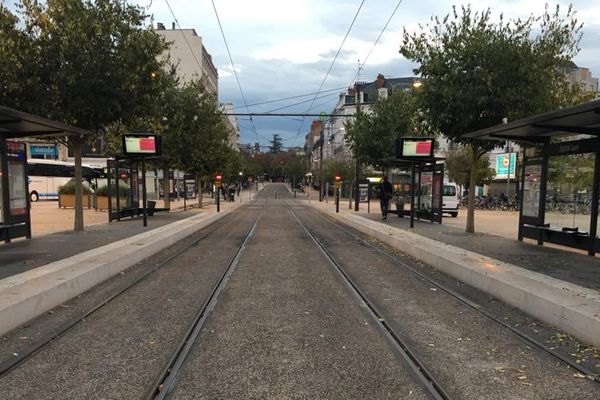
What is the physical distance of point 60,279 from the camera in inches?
301

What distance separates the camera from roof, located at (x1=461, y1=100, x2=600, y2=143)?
8797 millimetres

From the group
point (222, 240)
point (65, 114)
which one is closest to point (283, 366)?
point (222, 240)

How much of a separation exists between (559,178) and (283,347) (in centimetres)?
977

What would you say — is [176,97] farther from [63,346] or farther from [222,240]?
[63,346]

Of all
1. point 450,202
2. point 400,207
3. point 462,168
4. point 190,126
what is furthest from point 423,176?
point 462,168

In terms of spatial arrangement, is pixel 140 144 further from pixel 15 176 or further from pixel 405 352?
pixel 405 352

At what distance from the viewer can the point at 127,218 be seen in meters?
22.4

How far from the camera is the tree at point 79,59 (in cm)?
1393

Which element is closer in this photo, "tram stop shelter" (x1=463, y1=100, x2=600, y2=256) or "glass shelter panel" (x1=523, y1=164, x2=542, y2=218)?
"tram stop shelter" (x1=463, y1=100, x2=600, y2=256)

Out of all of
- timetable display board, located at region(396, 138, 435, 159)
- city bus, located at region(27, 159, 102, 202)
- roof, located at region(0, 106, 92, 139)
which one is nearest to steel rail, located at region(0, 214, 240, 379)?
roof, located at region(0, 106, 92, 139)

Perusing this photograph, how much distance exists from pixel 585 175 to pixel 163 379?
10.3 m

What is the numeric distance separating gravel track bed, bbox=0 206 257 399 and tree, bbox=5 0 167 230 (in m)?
7.86

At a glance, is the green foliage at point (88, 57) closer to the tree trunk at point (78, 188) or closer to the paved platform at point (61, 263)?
the tree trunk at point (78, 188)

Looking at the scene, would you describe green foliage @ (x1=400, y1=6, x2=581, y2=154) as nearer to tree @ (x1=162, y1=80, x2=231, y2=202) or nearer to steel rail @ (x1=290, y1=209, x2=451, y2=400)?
steel rail @ (x1=290, y1=209, x2=451, y2=400)
